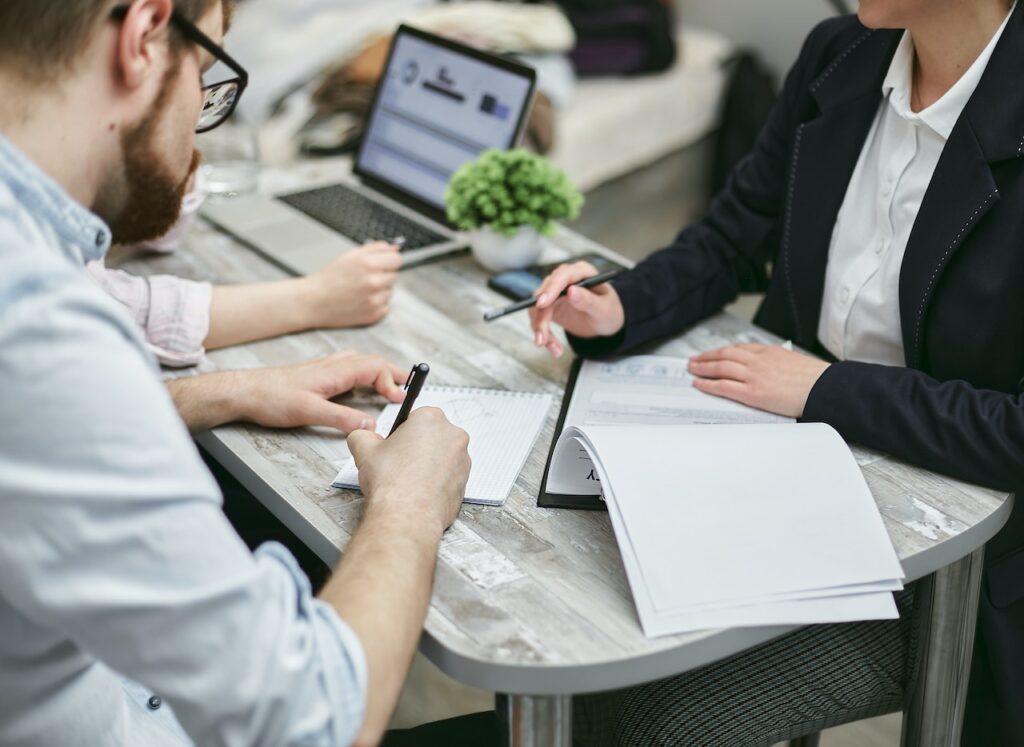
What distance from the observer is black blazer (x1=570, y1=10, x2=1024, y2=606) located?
1009mm

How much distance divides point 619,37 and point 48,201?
2.69 meters

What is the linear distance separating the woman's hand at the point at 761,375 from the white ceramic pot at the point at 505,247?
0.38 m

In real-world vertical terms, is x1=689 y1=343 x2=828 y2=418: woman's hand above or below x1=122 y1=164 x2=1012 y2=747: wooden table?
above

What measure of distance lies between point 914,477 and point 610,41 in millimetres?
2407

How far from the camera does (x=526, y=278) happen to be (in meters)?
1.45

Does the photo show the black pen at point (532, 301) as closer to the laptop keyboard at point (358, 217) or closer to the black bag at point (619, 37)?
the laptop keyboard at point (358, 217)

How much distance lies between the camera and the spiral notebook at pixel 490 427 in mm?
976

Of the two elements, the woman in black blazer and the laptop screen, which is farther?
the laptop screen

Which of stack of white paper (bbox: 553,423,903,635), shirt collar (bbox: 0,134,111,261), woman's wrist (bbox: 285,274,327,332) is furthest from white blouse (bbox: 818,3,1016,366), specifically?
shirt collar (bbox: 0,134,111,261)

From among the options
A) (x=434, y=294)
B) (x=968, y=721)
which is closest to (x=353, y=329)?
(x=434, y=294)

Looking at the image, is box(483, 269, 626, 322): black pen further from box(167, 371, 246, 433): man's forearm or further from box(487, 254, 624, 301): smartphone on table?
box(167, 371, 246, 433): man's forearm

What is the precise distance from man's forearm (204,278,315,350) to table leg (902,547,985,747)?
0.79 metres

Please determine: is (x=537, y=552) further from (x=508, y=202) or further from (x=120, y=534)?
(x=508, y=202)

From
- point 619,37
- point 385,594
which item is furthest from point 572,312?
point 619,37
